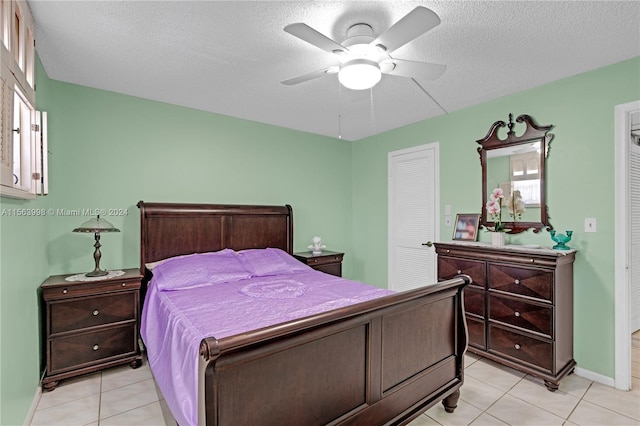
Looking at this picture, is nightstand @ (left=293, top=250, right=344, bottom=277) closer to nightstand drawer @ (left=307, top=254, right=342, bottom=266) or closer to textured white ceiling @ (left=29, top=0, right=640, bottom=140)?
nightstand drawer @ (left=307, top=254, right=342, bottom=266)

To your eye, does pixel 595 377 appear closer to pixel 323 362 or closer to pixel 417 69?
pixel 323 362

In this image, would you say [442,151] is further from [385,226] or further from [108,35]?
[108,35]

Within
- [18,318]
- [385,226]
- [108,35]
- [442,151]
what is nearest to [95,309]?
[18,318]

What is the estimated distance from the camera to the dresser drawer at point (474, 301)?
2.97 metres

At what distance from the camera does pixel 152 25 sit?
6.64 feet

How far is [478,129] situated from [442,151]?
1.56 feet

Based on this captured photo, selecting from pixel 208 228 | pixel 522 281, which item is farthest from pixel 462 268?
pixel 208 228

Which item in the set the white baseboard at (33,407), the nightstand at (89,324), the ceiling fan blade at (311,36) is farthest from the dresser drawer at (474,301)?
the white baseboard at (33,407)

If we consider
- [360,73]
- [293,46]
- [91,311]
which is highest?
[293,46]

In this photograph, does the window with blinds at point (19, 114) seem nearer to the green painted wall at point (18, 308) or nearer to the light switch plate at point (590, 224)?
the green painted wall at point (18, 308)

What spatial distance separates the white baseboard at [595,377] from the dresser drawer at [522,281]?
0.79 m

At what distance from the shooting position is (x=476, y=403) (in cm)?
235

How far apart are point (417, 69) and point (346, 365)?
6.01 feet

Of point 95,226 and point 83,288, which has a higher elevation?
point 95,226
